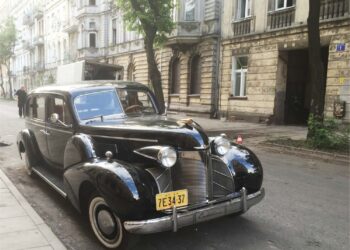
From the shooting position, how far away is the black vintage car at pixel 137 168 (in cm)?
370

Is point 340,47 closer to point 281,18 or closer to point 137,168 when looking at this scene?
point 281,18

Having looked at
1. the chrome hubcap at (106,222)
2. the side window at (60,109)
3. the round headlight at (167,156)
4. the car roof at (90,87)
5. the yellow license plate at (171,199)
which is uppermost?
the car roof at (90,87)

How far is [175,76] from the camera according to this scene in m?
26.0

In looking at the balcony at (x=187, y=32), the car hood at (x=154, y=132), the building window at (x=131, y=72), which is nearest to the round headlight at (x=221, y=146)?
the car hood at (x=154, y=132)

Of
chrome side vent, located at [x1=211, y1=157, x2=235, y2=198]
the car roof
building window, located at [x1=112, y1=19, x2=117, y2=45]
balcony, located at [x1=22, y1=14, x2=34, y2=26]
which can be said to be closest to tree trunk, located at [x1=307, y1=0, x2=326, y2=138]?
the car roof

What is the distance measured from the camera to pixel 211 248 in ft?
13.0

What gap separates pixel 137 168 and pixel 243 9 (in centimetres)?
1831

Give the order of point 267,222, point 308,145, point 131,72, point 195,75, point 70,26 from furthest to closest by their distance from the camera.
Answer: point 70,26
point 131,72
point 195,75
point 308,145
point 267,222

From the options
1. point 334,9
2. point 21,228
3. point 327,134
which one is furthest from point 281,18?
point 21,228

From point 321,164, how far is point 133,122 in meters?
5.96

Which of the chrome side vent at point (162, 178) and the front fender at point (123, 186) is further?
the chrome side vent at point (162, 178)

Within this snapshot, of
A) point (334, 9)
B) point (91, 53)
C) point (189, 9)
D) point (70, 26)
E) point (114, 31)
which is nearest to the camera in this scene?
point (334, 9)

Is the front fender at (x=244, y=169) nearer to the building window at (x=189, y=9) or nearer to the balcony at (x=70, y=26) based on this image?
the building window at (x=189, y=9)

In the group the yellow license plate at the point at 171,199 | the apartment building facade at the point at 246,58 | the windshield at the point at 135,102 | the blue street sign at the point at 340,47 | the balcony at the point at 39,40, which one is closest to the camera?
the yellow license plate at the point at 171,199
